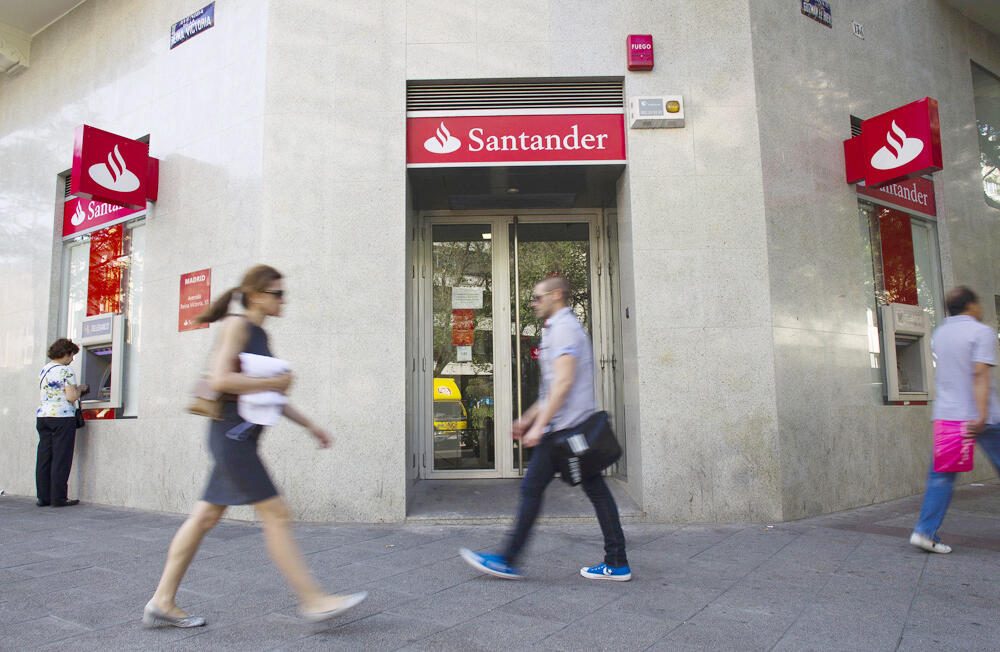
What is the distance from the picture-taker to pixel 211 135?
6676mm

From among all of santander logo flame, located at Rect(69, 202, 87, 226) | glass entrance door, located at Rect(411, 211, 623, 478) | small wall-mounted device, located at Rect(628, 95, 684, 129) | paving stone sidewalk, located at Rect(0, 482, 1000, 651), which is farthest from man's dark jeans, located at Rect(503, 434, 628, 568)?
santander logo flame, located at Rect(69, 202, 87, 226)

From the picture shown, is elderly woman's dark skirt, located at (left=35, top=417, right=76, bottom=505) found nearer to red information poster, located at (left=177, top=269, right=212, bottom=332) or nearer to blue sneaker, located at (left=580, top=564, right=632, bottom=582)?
red information poster, located at (left=177, top=269, right=212, bottom=332)

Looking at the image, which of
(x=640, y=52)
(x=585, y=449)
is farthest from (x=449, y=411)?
(x=640, y=52)

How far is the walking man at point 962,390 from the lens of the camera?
4285 millimetres

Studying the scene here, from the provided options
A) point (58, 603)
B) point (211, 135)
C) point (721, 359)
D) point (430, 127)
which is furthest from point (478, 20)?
point (58, 603)

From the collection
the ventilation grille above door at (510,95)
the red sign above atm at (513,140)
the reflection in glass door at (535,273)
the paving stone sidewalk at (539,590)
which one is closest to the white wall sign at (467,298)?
the reflection in glass door at (535,273)

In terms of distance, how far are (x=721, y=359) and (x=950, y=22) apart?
627 cm

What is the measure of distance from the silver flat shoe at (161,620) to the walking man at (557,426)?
57.9 inches

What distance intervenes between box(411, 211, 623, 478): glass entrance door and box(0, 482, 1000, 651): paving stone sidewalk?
1799mm

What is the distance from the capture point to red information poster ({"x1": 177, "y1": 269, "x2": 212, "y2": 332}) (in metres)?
6.43

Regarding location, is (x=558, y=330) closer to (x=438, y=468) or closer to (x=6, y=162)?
(x=438, y=468)

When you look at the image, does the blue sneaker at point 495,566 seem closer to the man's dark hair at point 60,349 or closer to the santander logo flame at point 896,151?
the santander logo flame at point 896,151

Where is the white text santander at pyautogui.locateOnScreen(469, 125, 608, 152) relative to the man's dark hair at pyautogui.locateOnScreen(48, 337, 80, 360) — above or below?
above

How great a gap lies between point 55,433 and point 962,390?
320 inches
